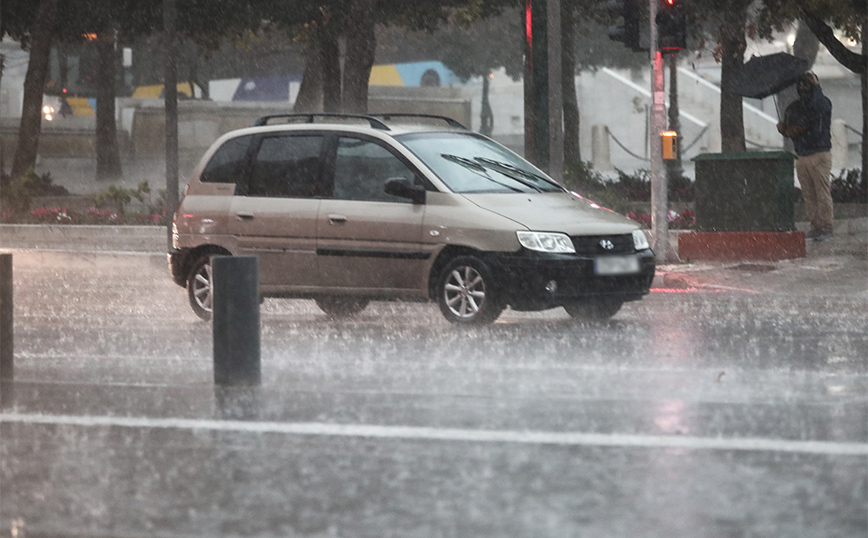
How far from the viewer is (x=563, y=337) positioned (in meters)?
10.3

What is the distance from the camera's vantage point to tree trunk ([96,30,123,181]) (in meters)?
37.3

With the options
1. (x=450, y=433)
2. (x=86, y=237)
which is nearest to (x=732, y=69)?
(x=86, y=237)

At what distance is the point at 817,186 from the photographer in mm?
17656

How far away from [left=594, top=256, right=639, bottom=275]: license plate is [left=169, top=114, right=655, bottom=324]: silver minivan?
1 centimetres

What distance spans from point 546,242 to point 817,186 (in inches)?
317

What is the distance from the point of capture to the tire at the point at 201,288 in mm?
11984

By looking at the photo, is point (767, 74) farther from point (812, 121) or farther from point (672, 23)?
point (672, 23)

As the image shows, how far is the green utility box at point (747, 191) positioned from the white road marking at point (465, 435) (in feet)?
35.8

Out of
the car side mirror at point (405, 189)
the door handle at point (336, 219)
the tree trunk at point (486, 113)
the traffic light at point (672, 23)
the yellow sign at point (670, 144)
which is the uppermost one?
the tree trunk at point (486, 113)

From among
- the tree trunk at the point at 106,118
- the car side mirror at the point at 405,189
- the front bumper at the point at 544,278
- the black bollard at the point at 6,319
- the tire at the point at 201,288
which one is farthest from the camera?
the tree trunk at the point at 106,118

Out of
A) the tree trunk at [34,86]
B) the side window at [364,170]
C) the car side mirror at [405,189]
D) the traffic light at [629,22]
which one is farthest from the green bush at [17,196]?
the car side mirror at [405,189]

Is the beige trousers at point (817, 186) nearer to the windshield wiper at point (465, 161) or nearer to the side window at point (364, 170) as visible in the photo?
the windshield wiper at point (465, 161)

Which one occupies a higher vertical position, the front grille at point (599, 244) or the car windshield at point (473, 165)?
the car windshield at point (473, 165)

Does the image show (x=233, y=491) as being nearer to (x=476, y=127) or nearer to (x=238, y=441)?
(x=238, y=441)
